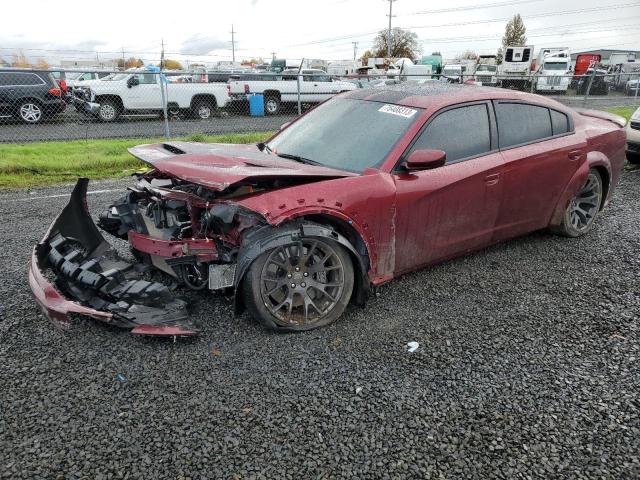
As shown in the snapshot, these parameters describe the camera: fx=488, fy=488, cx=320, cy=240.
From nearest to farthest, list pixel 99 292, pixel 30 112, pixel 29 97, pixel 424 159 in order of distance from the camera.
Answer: pixel 99 292 → pixel 424 159 → pixel 29 97 → pixel 30 112

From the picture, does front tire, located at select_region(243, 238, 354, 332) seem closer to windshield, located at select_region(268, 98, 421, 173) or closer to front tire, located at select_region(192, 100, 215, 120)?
windshield, located at select_region(268, 98, 421, 173)

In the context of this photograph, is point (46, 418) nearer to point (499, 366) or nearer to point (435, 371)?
point (435, 371)

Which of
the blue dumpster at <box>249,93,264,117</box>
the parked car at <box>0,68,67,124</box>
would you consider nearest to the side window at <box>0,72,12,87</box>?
the parked car at <box>0,68,67,124</box>

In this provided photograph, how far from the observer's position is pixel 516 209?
423cm

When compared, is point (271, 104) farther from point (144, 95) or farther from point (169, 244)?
point (169, 244)

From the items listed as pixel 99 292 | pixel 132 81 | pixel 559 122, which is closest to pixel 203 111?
pixel 132 81

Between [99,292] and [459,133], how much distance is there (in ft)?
9.42

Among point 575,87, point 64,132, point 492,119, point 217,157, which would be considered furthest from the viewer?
→ point 575,87

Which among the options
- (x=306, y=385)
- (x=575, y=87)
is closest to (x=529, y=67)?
(x=575, y=87)

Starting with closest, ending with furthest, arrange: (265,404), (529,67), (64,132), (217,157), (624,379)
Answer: (265,404) < (624,379) < (217,157) < (64,132) < (529,67)

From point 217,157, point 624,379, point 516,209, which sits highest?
point 217,157

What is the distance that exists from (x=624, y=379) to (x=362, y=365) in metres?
1.52

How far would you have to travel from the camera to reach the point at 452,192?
368 centimetres

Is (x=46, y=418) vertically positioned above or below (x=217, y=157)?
below
